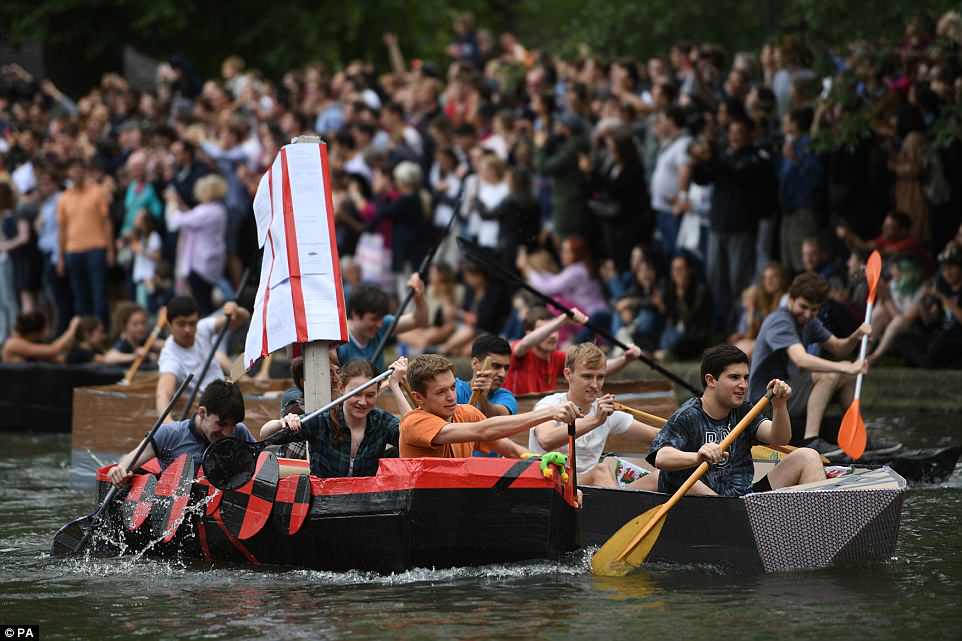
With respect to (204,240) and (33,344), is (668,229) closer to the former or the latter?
(204,240)

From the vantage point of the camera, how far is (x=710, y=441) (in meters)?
10.8

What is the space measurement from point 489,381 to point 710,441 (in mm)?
1817

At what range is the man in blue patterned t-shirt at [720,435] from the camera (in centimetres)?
1058

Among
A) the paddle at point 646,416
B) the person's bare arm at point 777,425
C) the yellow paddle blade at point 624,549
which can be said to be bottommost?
the yellow paddle blade at point 624,549

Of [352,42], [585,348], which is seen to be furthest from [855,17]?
[352,42]

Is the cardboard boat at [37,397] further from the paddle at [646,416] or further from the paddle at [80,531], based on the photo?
the paddle at [646,416]

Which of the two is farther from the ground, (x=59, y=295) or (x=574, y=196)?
(x=574, y=196)

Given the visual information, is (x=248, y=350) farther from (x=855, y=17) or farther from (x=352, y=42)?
(x=352, y=42)

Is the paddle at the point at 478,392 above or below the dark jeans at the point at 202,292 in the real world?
below

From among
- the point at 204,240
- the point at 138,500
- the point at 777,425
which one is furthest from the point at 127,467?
the point at 204,240

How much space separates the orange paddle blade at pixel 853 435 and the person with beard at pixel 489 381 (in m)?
2.26

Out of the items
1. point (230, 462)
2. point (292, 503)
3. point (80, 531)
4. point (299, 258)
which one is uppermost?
point (299, 258)

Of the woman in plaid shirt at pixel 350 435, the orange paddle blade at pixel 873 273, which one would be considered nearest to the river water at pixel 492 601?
the woman in plaid shirt at pixel 350 435

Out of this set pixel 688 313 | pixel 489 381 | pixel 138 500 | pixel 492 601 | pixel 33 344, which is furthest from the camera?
pixel 33 344
